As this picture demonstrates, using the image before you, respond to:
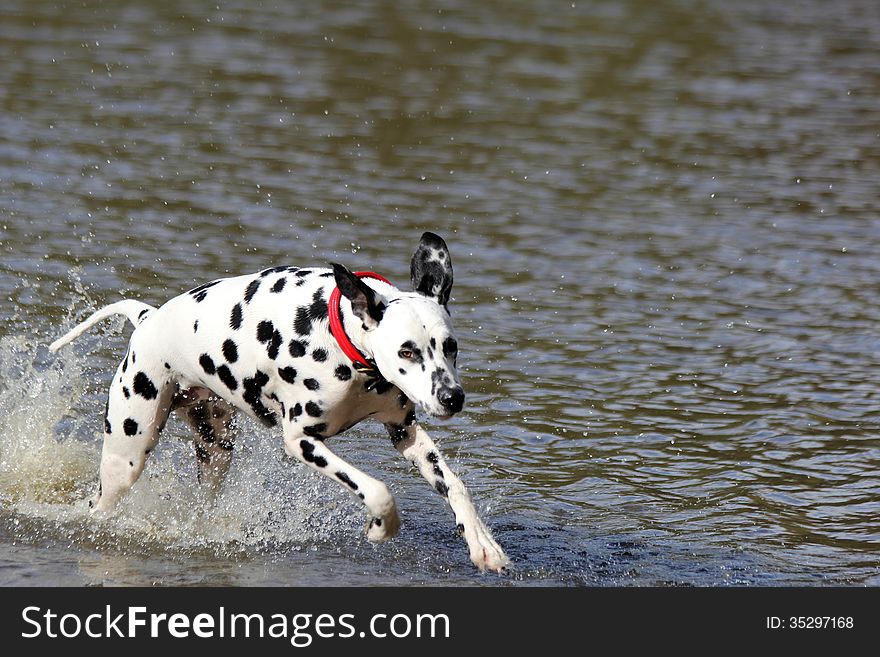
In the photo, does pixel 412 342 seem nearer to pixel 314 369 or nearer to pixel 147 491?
pixel 314 369

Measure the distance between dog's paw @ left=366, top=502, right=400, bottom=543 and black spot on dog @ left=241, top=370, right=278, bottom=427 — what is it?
0.81m

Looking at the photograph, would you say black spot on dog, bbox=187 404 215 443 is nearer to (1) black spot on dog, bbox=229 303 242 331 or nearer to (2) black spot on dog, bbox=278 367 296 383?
(1) black spot on dog, bbox=229 303 242 331

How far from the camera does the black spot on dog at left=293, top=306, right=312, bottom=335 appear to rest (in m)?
7.17

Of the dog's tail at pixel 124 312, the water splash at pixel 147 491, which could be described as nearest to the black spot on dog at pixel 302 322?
the dog's tail at pixel 124 312

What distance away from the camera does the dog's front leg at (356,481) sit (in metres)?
7.08

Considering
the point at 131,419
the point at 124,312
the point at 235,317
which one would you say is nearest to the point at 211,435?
the point at 131,419

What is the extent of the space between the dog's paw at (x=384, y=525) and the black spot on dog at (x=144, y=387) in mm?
1402

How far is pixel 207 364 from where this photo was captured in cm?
749

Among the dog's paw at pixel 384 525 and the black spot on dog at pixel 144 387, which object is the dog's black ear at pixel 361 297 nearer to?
the dog's paw at pixel 384 525

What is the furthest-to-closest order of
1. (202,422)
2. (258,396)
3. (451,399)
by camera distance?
(202,422)
(258,396)
(451,399)

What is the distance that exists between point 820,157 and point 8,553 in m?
13.9

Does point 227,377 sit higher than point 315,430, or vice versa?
point 227,377

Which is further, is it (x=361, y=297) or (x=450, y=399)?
(x=361, y=297)

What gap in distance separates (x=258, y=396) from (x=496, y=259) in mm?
7007
